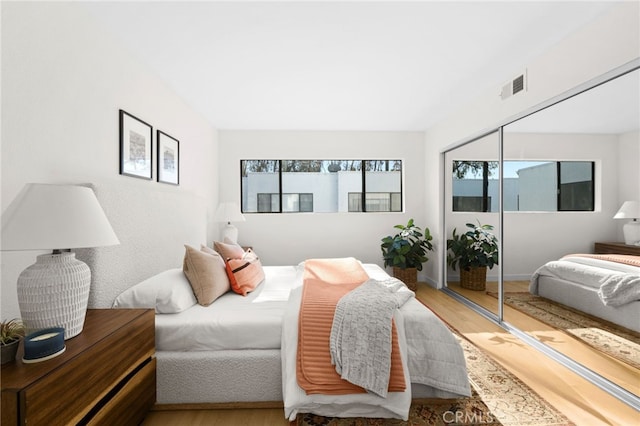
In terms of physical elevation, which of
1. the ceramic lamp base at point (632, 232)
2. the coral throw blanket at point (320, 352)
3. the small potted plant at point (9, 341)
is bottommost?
the coral throw blanket at point (320, 352)

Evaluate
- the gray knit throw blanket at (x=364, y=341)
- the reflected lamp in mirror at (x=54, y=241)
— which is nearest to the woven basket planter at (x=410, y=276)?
the gray knit throw blanket at (x=364, y=341)

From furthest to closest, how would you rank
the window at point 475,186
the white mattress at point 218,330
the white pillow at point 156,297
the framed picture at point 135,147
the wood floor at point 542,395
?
1. the window at point 475,186
2. the framed picture at point 135,147
3. the white pillow at point 156,297
4. the white mattress at point 218,330
5. the wood floor at point 542,395

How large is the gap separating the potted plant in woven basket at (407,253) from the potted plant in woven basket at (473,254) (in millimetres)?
392

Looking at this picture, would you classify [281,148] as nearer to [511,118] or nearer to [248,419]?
[511,118]

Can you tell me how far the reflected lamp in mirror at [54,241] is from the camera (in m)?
Result: 1.15

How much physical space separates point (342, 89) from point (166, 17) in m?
1.76

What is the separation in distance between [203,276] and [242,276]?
37 centimetres

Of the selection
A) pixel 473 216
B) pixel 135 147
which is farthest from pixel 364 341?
pixel 473 216

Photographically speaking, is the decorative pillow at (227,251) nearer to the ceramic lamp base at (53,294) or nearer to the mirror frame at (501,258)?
the ceramic lamp base at (53,294)

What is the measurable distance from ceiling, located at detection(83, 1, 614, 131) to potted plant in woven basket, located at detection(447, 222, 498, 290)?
1646 millimetres

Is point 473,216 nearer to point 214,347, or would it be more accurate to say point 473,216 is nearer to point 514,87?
point 514,87

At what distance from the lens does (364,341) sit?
170cm

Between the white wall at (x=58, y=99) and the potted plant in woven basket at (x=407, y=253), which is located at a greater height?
the white wall at (x=58, y=99)

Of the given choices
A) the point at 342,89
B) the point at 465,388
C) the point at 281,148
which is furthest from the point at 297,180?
the point at 465,388
